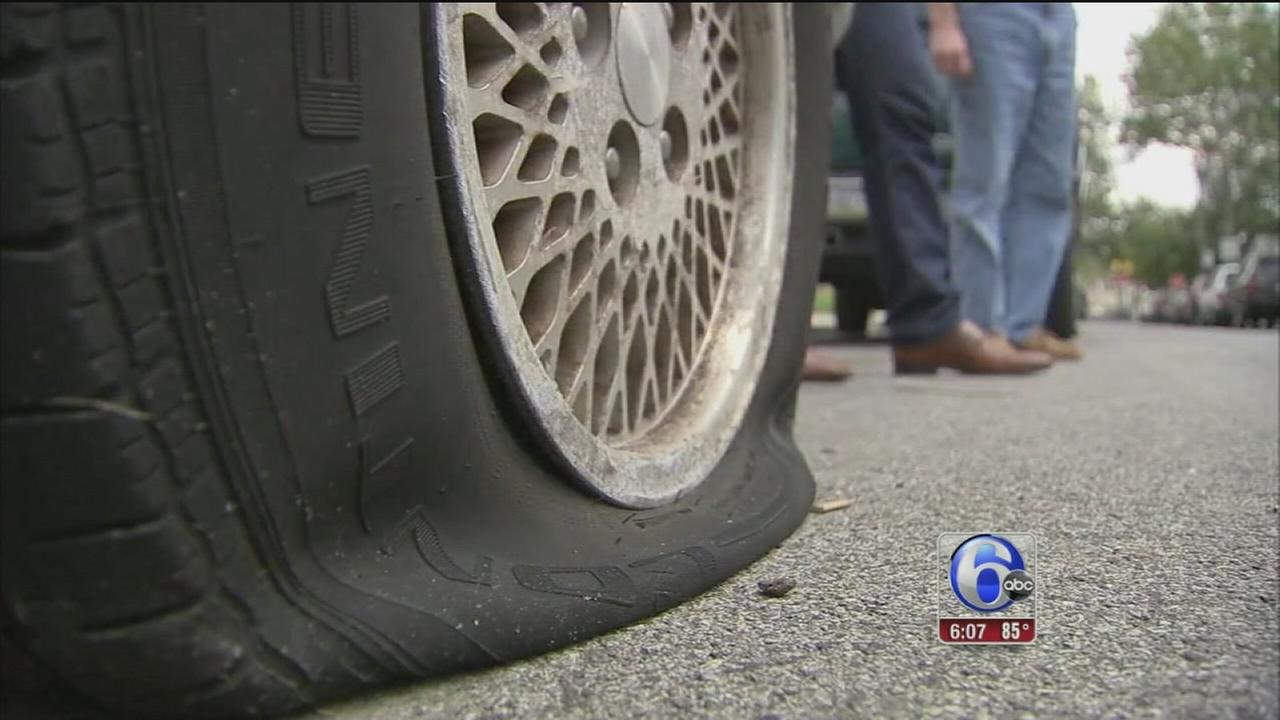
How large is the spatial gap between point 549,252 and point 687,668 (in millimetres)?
420

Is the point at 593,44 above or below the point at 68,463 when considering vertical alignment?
above

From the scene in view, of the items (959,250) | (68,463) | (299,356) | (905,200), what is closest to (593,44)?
(299,356)

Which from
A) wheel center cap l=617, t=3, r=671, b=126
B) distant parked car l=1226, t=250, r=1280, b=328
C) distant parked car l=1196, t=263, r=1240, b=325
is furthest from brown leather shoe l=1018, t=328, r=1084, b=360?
distant parked car l=1196, t=263, r=1240, b=325

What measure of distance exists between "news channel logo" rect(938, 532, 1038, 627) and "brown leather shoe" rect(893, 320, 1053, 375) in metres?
2.68

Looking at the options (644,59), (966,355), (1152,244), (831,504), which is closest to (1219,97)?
(966,355)

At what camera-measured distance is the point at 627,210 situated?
1.25 m

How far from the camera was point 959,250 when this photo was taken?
151 inches

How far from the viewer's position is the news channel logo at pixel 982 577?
893mm

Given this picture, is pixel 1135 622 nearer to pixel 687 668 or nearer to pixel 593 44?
pixel 687 668

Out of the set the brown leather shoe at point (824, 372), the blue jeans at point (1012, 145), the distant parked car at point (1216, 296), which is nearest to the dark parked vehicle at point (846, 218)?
the blue jeans at point (1012, 145)

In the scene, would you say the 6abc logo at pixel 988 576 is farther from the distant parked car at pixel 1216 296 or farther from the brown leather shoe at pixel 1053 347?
A: the distant parked car at pixel 1216 296

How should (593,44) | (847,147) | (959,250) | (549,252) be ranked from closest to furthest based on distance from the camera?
1. (549,252)
2. (593,44)
3. (959,250)
4. (847,147)

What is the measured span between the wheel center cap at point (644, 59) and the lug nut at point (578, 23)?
49 mm

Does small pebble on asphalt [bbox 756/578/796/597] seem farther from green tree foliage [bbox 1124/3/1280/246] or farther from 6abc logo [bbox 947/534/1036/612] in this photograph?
green tree foliage [bbox 1124/3/1280/246]
